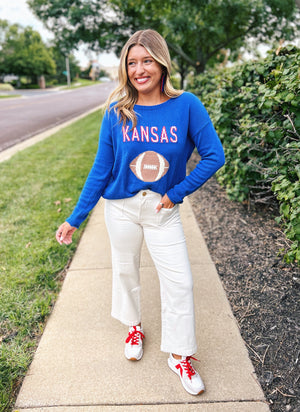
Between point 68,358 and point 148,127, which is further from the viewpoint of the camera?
point 68,358

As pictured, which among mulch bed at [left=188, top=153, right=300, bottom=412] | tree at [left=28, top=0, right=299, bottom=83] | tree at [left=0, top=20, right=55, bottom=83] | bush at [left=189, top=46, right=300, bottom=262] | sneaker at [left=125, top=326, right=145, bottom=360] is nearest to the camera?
mulch bed at [left=188, top=153, right=300, bottom=412]

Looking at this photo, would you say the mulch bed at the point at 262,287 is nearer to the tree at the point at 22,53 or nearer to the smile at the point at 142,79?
the smile at the point at 142,79

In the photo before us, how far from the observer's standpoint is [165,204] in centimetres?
182

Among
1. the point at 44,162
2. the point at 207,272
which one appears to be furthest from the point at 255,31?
the point at 207,272

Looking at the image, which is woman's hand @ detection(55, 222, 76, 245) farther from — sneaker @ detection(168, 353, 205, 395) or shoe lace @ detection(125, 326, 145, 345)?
sneaker @ detection(168, 353, 205, 395)

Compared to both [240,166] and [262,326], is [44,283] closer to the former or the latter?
[262,326]

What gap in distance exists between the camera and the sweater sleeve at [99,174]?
184 centimetres

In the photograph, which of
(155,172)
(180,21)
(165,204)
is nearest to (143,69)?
(155,172)

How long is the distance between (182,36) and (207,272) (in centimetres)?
674

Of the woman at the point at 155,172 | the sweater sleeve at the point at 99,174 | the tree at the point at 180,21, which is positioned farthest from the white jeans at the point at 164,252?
the tree at the point at 180,21

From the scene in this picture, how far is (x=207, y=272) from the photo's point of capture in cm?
297

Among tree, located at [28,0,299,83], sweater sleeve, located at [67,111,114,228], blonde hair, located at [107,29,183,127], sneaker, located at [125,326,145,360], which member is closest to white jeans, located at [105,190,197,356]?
sweater sleeve, located at [67,111,114,228]

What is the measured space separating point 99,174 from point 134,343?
3.61ft

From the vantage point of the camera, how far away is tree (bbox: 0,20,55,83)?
5503cm
